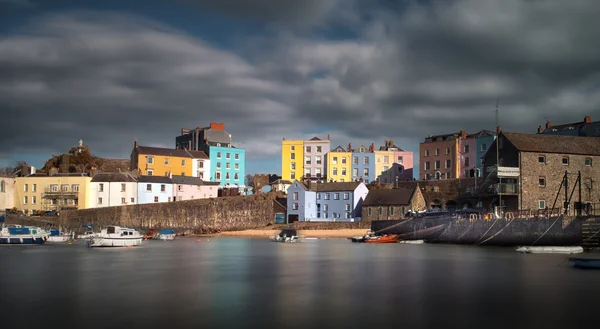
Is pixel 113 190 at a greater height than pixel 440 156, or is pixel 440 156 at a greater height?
pixel 440 156

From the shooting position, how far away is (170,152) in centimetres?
9206

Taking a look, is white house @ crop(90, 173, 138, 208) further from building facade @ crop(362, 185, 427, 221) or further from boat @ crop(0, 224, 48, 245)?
building facade @ crop(362, 185, 427, 221)

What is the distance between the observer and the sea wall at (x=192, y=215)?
251 feet

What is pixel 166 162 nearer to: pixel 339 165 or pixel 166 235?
pixel 166 235

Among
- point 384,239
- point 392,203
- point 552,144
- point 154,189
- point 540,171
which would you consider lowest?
point 384,239

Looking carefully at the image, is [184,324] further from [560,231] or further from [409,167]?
[409,167]

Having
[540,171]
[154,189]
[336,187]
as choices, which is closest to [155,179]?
[154,189]

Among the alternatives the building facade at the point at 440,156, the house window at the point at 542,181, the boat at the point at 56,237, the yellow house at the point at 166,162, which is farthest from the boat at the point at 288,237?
the building facade at the point at 440,156

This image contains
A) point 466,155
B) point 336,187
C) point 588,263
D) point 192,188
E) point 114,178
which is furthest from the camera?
point 192,188

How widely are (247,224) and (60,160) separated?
34872 millimetres

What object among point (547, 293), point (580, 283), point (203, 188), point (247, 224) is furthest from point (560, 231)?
point (203, 188)

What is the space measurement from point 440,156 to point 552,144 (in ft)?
89.7

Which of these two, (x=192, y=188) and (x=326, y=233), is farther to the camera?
(x=192, y=188)

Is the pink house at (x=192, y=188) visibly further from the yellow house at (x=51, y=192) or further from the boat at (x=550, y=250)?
the boat at (x=550, y=250)
